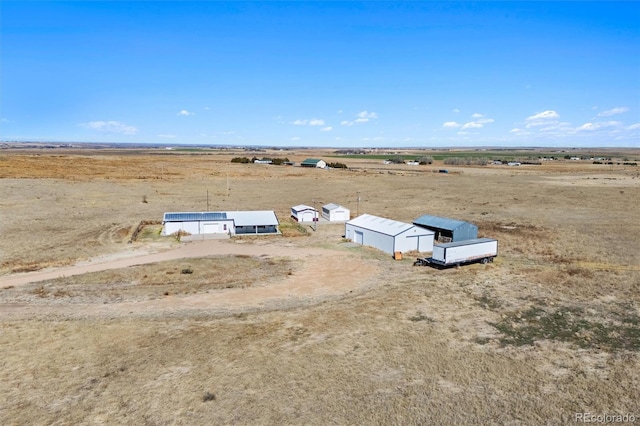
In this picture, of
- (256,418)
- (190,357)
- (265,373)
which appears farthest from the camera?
(190,357)

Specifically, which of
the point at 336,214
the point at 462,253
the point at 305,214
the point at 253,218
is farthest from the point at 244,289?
the point at 336,214

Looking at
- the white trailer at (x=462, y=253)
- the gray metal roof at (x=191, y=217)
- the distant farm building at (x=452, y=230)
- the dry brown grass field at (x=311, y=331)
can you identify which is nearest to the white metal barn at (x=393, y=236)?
the dry brown grass field at (x=311, y=331)

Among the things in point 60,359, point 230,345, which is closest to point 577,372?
point 230,345

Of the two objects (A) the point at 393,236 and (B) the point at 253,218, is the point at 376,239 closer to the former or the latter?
(A) the point at 393,236

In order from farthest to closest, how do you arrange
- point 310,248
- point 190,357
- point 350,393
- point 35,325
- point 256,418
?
point 310,248, point 35,325, point 190,357, point 350,393, point 256,418

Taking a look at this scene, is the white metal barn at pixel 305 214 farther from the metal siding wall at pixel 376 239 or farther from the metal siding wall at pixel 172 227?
the metal siding wall at pixel 172 227

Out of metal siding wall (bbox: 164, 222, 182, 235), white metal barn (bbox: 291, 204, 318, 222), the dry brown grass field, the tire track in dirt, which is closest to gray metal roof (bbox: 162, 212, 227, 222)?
metal siding wall (bbox: 164, 222, 182, 235)

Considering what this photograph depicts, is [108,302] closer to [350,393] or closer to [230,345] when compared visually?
[230,345]
